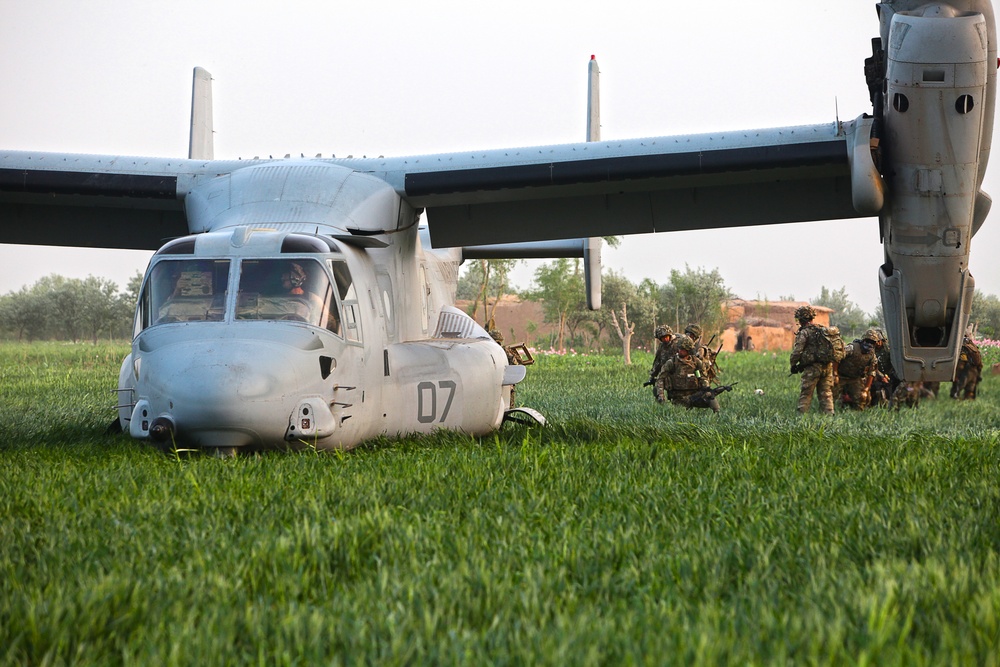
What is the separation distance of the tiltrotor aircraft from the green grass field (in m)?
0.61

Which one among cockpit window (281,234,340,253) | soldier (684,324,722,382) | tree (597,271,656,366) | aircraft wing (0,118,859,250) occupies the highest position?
tree (597,271,656,366)

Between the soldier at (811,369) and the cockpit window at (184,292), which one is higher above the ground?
the cockpit window at (184,292)

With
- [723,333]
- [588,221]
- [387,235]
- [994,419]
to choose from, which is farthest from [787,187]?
[723,333]

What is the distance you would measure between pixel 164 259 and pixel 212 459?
208 centimetres

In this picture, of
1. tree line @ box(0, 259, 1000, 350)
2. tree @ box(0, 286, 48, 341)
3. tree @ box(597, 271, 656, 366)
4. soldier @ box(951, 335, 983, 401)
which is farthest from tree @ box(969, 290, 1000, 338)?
tree @ box(0, 286, 48, 341)

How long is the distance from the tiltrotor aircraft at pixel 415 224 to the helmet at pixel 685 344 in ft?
14.0

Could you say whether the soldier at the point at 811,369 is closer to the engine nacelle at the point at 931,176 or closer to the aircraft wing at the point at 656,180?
the aircraft wing at the point at 656,180

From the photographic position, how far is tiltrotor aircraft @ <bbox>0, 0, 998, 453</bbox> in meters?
7.64

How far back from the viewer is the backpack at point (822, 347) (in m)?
15.6

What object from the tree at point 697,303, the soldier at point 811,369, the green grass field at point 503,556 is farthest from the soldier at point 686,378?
the tree at point 697,303

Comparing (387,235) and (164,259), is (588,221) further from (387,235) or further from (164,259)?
(164,259)

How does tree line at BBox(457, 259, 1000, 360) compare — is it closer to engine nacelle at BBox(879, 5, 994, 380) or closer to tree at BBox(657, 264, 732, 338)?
tree at BBox(657, 264, 732, 338)

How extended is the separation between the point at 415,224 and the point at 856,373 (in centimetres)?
926

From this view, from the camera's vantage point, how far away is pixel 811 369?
51.6 ft
